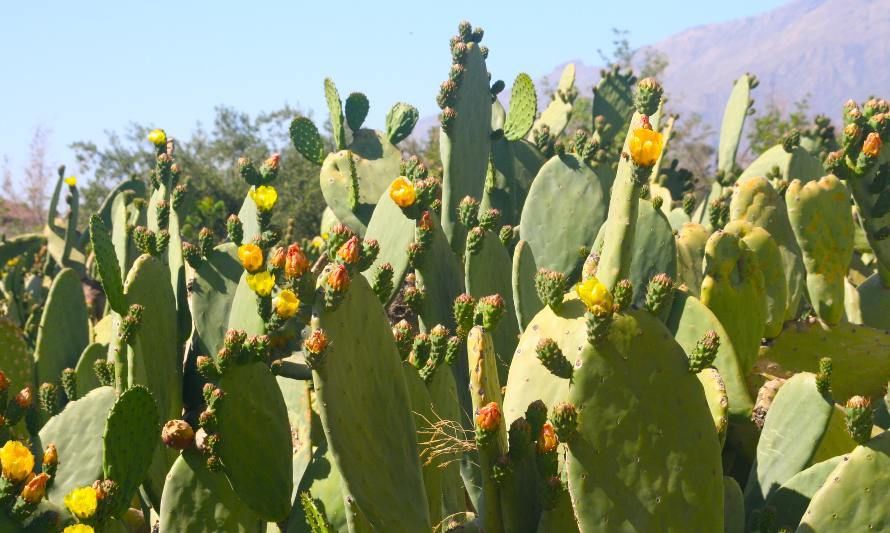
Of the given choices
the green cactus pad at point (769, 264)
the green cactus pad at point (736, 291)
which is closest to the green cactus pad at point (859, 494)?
the green cactus pad at point (736, 291)

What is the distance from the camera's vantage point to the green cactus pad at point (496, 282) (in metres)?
2.66

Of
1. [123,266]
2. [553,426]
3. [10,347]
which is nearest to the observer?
[553,426]

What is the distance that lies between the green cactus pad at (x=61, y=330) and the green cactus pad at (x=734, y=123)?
3.00m

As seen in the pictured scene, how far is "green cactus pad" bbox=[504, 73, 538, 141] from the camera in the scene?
3.76 metres

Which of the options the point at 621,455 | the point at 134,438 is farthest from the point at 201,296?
the point at 621,455

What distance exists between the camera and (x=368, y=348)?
180cm

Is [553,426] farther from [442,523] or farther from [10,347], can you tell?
[10,347]

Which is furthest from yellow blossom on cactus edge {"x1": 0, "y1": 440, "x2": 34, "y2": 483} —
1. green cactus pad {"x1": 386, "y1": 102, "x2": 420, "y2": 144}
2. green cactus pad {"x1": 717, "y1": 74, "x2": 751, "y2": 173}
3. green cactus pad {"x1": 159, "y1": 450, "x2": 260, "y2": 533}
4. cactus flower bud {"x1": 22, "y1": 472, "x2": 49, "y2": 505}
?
green cactus pad {"x1": 717, "y1": 74, "x2": 751, "y2": 173}

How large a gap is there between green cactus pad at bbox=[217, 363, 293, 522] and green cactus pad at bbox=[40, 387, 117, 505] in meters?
0.44

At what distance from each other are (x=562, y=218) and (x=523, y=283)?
0.77 m

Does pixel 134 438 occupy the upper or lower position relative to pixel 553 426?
upper

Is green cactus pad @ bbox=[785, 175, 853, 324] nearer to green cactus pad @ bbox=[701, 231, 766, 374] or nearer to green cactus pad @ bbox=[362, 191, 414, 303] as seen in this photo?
green cactus pad @ bbox=[701, 231, 766, 374]

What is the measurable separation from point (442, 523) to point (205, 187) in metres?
12.4

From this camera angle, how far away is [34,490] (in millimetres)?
1720
